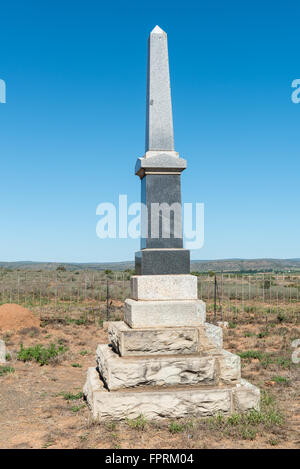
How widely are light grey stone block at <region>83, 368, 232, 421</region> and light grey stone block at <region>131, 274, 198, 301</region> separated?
1.27m

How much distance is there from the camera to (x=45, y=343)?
12.6m

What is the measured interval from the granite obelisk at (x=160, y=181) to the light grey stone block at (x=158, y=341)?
88 centimetres

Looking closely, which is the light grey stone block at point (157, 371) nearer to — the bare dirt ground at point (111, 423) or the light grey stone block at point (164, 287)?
the bare dirt ground at point (111, 423)

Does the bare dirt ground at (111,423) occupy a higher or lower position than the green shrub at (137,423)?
lower

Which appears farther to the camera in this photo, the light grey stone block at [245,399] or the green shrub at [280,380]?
the green shrub at [280,380]

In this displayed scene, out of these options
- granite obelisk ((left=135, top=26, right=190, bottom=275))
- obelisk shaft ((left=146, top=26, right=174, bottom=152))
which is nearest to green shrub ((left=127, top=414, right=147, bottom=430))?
granite obelisk ((left=135, top=26, right=190, bottom=275))

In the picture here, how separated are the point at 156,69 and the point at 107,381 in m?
4.68

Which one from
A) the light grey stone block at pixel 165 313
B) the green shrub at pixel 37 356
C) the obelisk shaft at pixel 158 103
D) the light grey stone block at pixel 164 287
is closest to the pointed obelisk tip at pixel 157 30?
the obelisk shaft at pixel 158 103

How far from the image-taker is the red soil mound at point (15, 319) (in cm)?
1427

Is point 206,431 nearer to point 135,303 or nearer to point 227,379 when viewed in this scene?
point 227,379

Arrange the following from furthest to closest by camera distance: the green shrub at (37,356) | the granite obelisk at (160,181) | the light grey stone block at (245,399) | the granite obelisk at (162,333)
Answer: the green shrub at (37,356), the granite obelisk at (160,181), the light grey stone block at (245,399), the granite obelisk at (162,333)

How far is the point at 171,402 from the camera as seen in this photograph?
18.1 ft

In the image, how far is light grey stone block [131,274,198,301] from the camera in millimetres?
6156

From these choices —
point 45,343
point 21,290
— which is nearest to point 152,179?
point 45,343
